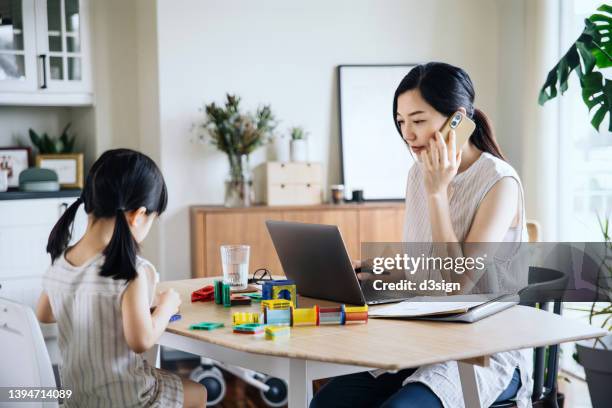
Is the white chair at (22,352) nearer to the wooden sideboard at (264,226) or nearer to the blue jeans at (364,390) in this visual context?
the blue jeans at (364,390)

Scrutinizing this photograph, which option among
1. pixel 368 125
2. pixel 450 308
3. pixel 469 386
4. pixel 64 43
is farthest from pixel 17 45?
pixel 469 386

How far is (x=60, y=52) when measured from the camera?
4375 mm

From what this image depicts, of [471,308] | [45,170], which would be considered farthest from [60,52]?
[471,308]

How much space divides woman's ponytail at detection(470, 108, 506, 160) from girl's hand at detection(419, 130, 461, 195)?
0.16m

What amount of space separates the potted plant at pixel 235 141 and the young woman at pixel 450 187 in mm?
1757

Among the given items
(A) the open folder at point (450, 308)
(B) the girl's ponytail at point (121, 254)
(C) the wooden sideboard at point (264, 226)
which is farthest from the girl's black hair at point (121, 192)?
(C) the wooden sideboard at point (264, 226)

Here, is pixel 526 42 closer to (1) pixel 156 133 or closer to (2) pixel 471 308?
(1) pixel 156 133

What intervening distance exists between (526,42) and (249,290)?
257 cm

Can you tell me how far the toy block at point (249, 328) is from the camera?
179cm

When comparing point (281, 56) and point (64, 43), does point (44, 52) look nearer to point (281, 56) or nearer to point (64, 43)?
point (64, 43)

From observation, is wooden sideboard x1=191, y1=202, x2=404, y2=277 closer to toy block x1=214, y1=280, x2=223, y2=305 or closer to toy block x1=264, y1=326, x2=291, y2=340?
toy block x1=214, y1=280, x2=223, y2=305

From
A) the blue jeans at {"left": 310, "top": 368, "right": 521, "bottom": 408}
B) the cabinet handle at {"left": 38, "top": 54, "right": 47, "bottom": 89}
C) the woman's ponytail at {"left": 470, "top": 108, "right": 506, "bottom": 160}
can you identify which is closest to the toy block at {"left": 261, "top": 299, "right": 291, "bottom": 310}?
the blue jeans at {"left": 310, "top": 368, "right": 521, "bottom": 408}

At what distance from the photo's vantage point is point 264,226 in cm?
410

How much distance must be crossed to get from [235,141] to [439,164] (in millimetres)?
1975
